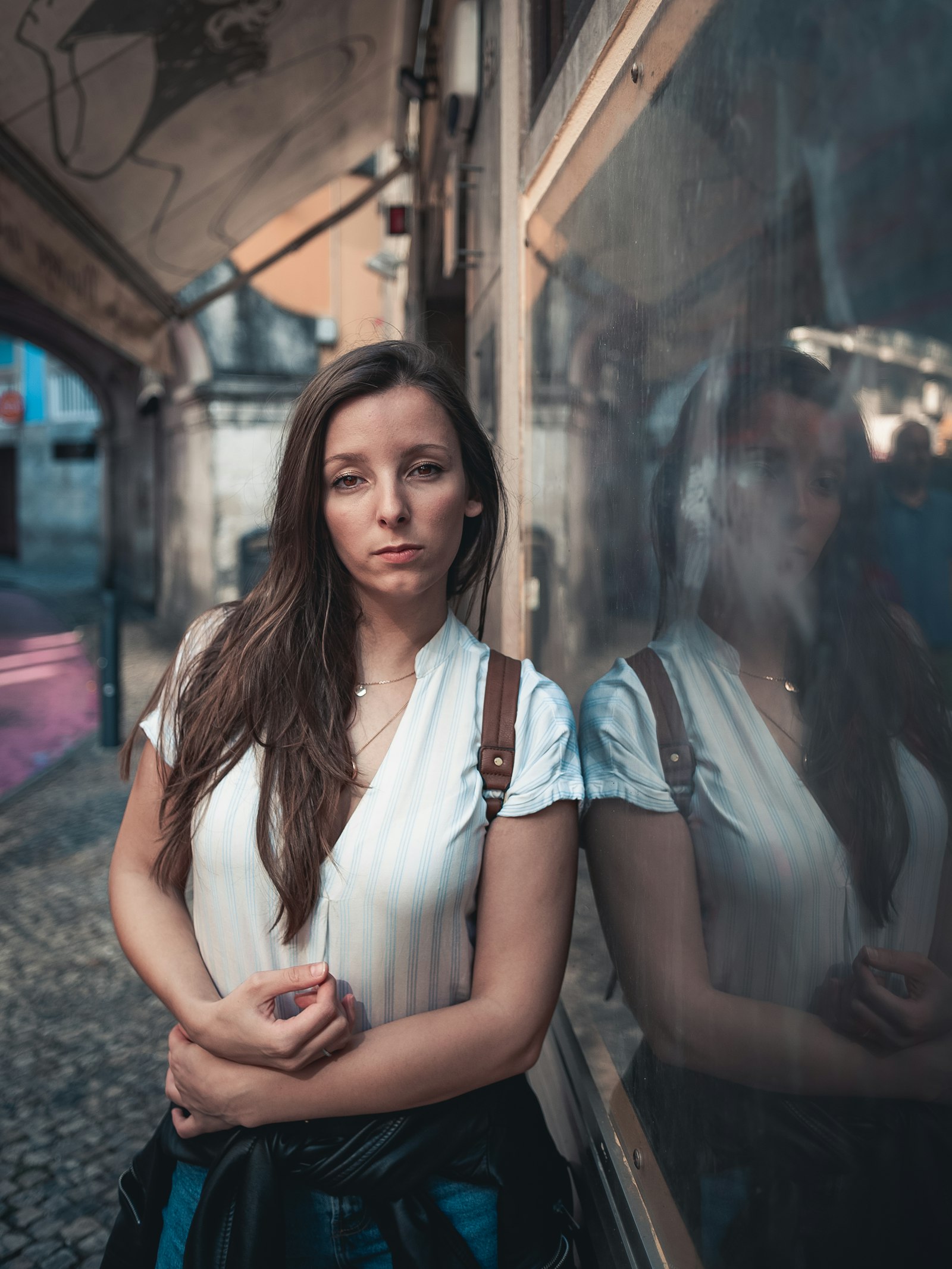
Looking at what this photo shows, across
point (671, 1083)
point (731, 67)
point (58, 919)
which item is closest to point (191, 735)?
point (671, 1083)

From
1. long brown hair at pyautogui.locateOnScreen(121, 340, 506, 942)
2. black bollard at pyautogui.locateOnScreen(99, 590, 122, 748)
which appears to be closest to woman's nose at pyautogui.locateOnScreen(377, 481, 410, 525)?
long brown hair at pyautogui.locateOnScreen(121, 340, 506, 942)

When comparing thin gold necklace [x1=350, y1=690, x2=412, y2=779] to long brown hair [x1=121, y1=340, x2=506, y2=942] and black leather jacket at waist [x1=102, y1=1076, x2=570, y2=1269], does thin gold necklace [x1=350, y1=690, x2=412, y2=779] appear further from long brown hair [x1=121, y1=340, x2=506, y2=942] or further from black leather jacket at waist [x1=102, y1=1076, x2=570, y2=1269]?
black leather jacket at waist [x1=102, y1=1076, x2=570, y2=1269]

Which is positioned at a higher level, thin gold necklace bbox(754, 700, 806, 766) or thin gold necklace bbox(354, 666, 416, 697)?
thin gold necklace bbox(754, 700, 806, 766)

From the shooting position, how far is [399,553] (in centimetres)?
138

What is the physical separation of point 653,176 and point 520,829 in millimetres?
864

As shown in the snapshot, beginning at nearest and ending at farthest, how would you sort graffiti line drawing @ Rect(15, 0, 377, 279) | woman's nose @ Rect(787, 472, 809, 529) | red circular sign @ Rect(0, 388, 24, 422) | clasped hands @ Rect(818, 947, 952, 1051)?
clasped hands @ Rect(818, 947, 952, 1051)
woman's nose @ Rect(787, 472, 809, 529)
graffiti line drawing @ Rect(15, 0, 377, 279)
red circular sign @ Rect(0, 388, 24, 422)

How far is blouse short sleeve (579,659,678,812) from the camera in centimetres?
124

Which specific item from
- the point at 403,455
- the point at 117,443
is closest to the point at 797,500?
the point at 403,455

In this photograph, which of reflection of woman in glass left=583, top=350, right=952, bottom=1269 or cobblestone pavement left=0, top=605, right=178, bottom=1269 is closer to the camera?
reflection of woman in glass left=583, top=350, right=952, bottom=1269

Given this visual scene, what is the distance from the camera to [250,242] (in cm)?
1161

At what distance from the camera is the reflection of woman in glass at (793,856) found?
0.64 meters

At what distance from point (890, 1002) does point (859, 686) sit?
0.71ft

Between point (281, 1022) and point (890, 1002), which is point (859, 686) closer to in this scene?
point (890, 1002)

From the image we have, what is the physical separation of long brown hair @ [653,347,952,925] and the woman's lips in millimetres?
654
